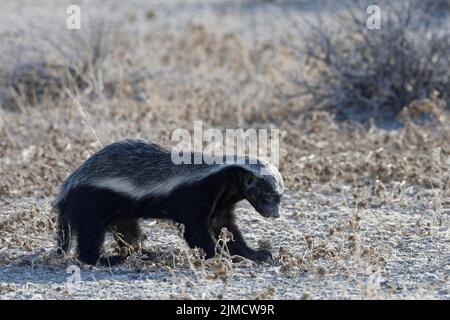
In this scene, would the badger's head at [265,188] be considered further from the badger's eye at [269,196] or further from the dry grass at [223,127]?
the dry grass at [223,127]

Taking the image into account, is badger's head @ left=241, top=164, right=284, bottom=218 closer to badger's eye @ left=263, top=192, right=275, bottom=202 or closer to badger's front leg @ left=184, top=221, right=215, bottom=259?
badger's eye @ left=263, top=192, right=275, bottom=202

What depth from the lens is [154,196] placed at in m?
6.43

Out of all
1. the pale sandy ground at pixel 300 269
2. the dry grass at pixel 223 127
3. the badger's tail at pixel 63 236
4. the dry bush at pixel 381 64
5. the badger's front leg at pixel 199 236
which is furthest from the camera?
the dry bush at pixel 381 64

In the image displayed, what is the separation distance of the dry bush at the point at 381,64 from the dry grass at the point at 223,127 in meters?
0.41

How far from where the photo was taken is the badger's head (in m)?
6.35

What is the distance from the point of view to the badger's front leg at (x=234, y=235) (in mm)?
6523

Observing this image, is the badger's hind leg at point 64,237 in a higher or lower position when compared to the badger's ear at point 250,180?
lower

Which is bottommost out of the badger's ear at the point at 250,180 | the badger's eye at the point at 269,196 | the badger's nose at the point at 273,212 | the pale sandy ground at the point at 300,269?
the pale sandy ground at the point at 300,269

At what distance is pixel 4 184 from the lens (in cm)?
841

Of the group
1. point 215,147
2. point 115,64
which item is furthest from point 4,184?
point 115,64

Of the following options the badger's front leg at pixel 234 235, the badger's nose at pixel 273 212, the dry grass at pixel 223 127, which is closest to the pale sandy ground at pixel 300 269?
the dry grass at pixel 223 127

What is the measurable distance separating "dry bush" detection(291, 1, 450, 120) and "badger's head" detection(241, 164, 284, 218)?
483 cm

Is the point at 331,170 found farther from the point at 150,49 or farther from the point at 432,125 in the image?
the point at 150,49

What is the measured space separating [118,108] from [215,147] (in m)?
1.68
